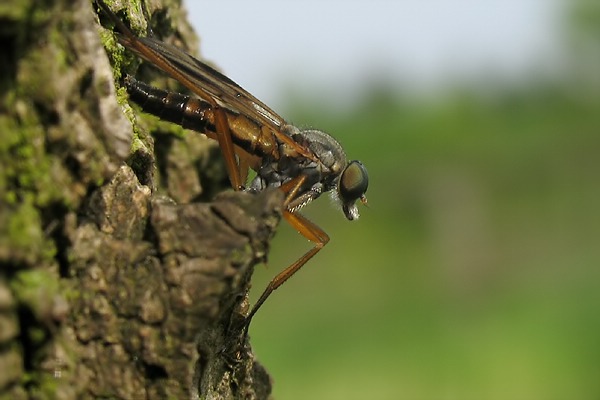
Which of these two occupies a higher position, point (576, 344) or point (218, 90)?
point (218, 90)

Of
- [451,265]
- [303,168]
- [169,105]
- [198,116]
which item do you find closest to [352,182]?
[303,168]

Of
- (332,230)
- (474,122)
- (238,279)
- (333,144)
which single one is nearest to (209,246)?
(238,279)

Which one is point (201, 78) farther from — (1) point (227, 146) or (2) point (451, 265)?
(2) point (451, 265)

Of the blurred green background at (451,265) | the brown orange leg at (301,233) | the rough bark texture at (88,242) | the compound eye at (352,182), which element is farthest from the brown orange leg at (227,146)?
the blurred green background at (451,265)

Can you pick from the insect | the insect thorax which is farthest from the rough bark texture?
the insect thorax

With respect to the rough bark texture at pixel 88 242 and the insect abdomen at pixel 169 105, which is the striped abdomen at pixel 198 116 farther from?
the rough bark texture at pixel 88 242

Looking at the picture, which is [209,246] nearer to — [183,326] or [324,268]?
[183,326]
